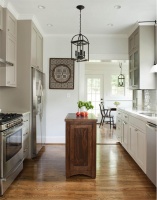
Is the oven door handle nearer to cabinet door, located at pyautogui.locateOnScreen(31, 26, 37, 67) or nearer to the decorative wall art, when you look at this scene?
cabinet door, located at pyautogui.locateOnScreen(31, 26, 37, 67)

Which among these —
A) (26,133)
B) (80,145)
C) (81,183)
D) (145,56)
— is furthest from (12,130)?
(145,56)

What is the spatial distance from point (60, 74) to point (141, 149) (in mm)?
→ 2775

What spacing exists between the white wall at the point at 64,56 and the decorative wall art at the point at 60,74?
0.10 m

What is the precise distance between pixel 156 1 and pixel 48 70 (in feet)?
9.22

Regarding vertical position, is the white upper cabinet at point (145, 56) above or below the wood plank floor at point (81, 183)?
above

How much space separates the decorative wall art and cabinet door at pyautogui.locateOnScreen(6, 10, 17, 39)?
1.42 m

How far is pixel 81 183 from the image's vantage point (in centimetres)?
279

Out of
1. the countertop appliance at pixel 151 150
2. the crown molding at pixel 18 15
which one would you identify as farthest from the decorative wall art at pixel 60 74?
the countertop appliance at pixel 151 150

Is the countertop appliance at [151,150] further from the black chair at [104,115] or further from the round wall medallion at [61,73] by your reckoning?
the black chair at [104,115]

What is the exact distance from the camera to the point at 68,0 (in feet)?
10.5

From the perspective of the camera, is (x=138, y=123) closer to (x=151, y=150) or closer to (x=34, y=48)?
(x=151, y=150)

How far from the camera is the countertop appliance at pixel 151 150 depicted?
8.16 ft

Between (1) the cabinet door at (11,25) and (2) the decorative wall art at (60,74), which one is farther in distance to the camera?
(2) the decorative wall art at (60,74)

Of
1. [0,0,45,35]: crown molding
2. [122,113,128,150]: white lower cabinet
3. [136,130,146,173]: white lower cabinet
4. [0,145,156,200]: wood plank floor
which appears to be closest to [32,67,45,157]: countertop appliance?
[0,145,156,200]: wood plank floor
